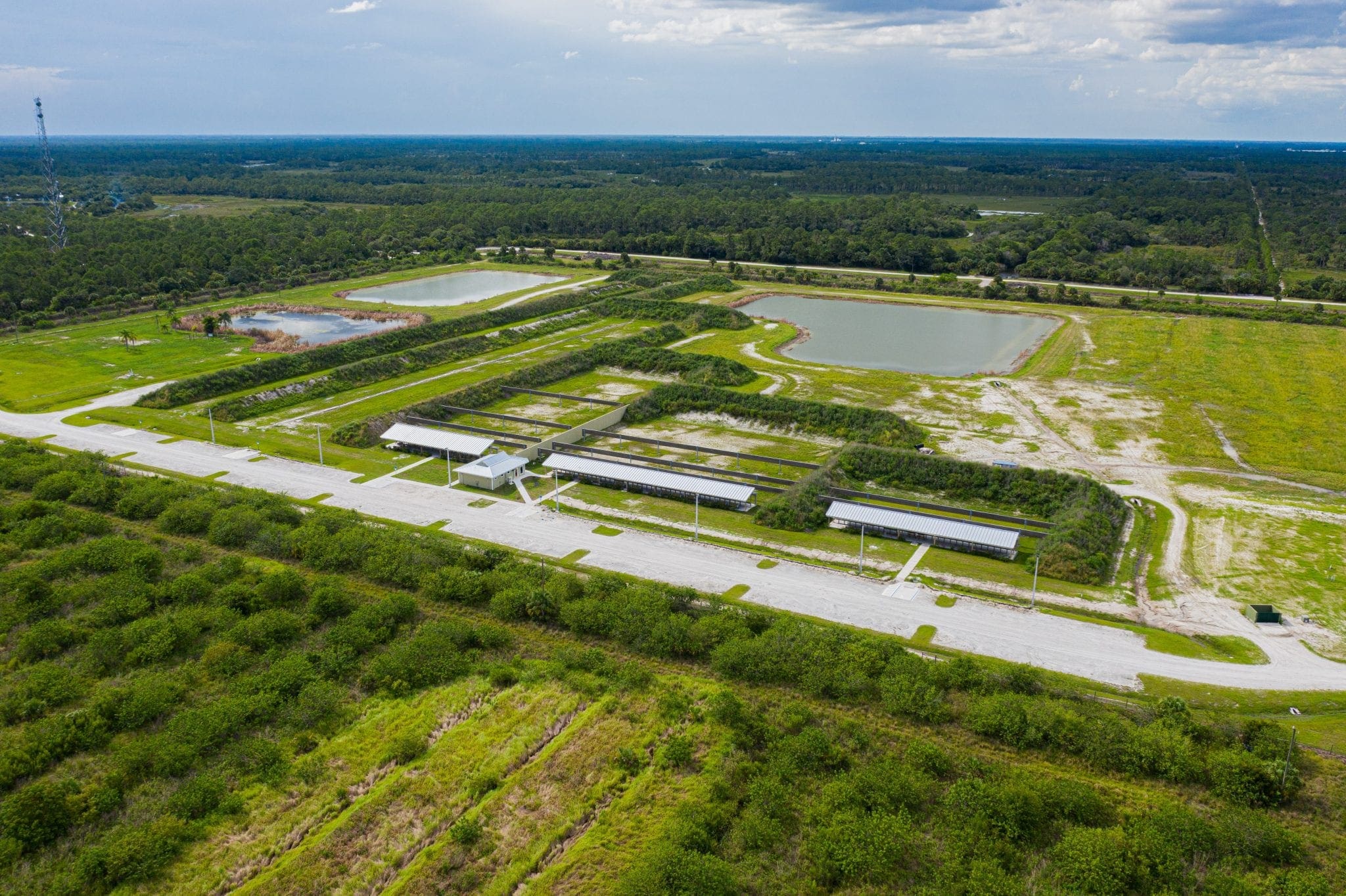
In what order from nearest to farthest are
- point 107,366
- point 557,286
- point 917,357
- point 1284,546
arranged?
point 1284,546 → point 107,366 → point 917,357 → point 557,286

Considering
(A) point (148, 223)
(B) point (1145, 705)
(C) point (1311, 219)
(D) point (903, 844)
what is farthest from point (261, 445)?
(C) point (1311, 219)

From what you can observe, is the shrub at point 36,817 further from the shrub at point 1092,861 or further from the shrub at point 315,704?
the shrub at point 1092,861

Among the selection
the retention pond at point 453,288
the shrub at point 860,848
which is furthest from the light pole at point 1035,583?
the retention pond at point 453,288

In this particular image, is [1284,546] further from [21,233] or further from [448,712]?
[21,233]

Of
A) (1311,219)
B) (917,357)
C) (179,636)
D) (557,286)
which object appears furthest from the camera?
(1311,219)

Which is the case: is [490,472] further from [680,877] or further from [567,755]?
[680,877]
